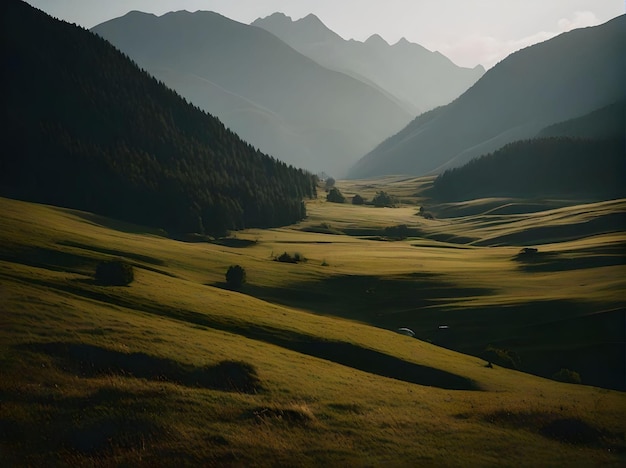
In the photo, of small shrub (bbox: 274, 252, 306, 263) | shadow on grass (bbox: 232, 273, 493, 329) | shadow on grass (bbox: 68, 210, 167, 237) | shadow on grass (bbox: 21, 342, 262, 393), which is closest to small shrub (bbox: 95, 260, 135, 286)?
shadow on grass (bbox: 21, 342, 262, 393)

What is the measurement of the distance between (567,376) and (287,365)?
Result: 35.7 m

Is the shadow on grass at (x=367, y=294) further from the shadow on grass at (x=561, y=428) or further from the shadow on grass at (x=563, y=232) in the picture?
the shadow on grass at (x=563, y=232)

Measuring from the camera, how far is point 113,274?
58.5 m

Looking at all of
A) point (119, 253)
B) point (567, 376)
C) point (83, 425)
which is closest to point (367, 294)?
point (567, 376)

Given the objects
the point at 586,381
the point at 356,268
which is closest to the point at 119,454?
the point at 586,381

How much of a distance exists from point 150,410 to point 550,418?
2883 centimetres

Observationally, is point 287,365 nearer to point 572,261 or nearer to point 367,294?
point 367,294

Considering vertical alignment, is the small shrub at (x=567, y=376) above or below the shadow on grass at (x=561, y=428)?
below

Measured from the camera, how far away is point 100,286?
55.8m

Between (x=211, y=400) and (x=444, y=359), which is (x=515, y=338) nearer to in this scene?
(x=444, y=359)

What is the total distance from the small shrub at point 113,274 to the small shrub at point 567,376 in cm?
4915

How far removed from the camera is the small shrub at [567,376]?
209 ft

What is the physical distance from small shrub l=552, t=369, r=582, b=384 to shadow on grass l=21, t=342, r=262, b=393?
4011 cm

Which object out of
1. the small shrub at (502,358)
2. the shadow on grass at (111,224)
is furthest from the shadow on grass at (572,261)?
the shadow on grass at (111,224)
